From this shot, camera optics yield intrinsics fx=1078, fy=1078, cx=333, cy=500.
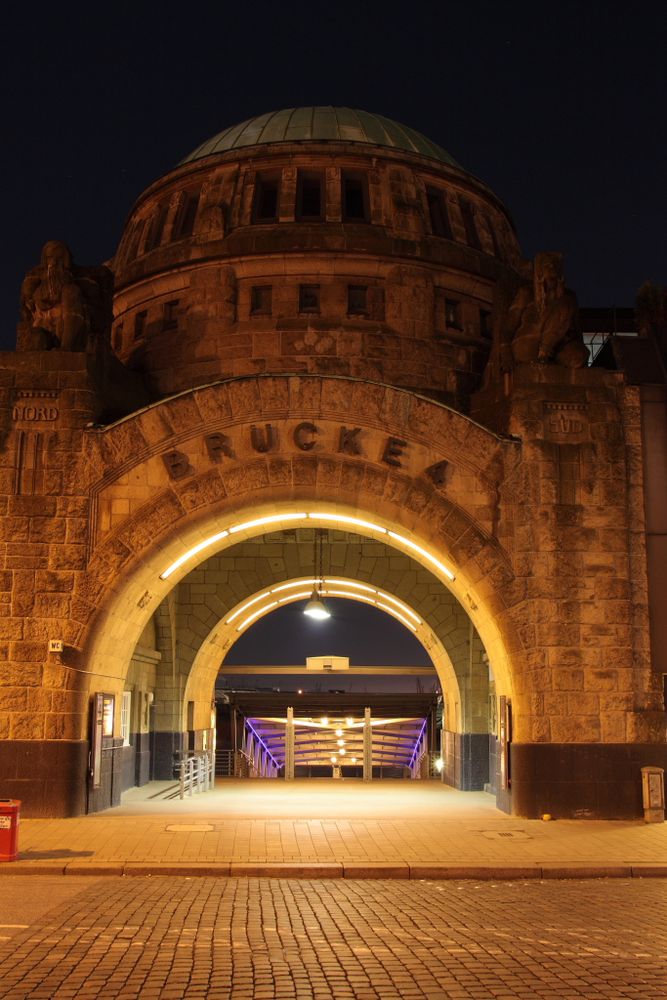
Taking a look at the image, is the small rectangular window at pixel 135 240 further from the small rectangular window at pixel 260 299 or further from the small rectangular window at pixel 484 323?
the small rectangular window at pixel 484 323

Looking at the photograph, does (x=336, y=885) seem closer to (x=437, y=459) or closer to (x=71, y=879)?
(x=71, y=879)

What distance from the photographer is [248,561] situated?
2592 centimetres

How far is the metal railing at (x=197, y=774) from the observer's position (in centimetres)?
2275

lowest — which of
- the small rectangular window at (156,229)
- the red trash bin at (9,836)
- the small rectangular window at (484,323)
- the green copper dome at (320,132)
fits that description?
the red trash bin at (9,836)

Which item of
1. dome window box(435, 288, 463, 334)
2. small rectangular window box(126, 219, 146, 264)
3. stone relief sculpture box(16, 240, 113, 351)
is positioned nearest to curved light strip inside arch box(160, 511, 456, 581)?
stone relief sculpture box(16, 240, 113, 351)

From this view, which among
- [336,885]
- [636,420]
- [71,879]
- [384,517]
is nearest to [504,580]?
[384,517]

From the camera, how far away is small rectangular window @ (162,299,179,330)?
24328 millimetres

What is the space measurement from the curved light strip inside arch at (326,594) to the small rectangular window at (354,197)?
8.47m

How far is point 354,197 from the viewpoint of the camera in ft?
82.8

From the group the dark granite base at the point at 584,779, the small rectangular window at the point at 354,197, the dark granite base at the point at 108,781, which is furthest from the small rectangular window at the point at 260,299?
the dark granite base at the point at 584,779

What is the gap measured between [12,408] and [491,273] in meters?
11.8

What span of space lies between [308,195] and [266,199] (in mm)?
Answer: 995

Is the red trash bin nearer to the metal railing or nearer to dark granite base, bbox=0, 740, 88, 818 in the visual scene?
dark granite base, bbox=0, 740, 88, 818

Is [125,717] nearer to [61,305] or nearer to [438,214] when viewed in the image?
[61,305]
